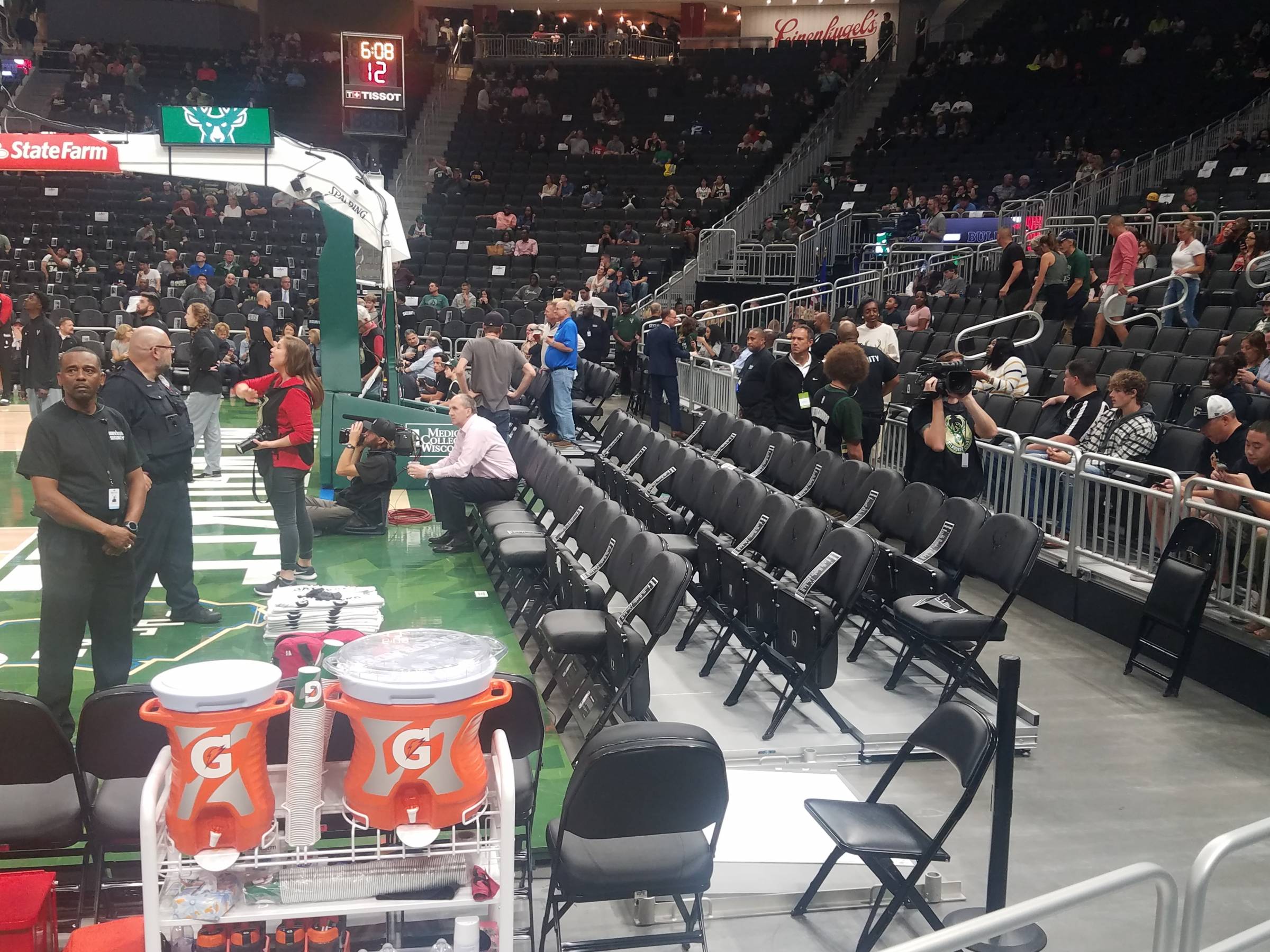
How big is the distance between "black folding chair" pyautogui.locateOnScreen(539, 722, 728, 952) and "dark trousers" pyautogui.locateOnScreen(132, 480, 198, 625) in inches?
137

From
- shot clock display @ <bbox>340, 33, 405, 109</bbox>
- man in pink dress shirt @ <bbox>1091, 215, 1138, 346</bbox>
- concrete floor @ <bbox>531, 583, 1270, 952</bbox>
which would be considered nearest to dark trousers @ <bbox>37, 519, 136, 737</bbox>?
concrete floor @ <bbox>531, 583, 1270, 952</bbox>

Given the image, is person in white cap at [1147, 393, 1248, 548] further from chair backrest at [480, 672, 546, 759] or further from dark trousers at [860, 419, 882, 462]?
chair backrest at [480, 672, 546, 759]

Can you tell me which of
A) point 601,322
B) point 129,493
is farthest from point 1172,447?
point 601,322

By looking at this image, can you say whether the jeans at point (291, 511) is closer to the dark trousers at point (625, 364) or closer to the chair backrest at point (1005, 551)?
the chair backrest at point (1005, 551)

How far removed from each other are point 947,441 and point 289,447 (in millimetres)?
3824

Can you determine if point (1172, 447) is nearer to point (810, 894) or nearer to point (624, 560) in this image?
point (624, 560)

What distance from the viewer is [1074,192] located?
1694 centimetres

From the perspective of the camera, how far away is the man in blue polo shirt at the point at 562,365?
1140 cm

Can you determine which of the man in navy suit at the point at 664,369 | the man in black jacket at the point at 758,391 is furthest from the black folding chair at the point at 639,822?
the man in navy suit at the point at 664,369

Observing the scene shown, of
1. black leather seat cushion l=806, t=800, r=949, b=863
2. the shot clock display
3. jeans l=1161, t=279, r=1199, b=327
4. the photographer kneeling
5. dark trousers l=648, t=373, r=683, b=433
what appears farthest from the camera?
the shot clock display

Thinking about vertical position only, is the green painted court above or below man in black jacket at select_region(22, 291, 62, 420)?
below

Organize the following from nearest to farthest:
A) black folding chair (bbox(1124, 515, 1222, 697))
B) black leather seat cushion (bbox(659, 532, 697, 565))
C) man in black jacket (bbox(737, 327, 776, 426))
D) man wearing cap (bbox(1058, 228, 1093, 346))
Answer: black folding chair (bbox(1124, 515, 1222, 697))
black leather seat cushion (bbox(659, 532, 697, 565))
man in black jacket (bbox(737, 327, 776, 426))
man wearing cap (bbox(1058, 228, 1093, 346))

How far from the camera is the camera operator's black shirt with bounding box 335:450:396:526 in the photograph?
8352 millimetres

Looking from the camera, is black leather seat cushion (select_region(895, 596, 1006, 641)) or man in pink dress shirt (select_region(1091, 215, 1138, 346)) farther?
man in pink dress shirt (select_region(1091, 215, 1138, 346))
